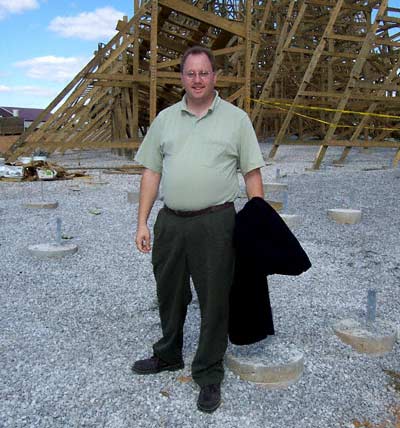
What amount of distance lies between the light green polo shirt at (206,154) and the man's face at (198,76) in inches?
3.3

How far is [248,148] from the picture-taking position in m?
2.21

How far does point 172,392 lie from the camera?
7.89ft

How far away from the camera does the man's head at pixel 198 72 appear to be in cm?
213

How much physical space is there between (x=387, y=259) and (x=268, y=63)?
15812 millimetres

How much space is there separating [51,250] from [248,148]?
2919 mm

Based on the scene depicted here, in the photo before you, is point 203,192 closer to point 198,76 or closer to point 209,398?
point 198,76

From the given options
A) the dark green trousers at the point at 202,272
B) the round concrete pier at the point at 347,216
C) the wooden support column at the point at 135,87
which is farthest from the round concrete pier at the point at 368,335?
the wooden support column at the point at 135,87

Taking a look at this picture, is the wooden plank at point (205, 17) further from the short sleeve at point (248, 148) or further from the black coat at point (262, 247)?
the black coat at point (262, 247)

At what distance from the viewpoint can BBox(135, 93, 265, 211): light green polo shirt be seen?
217 cm

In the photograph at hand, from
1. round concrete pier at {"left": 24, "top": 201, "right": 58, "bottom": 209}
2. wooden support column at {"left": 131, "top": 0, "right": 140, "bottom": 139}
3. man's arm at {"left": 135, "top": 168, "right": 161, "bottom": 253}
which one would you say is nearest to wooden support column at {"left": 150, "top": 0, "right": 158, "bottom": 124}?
wooden support column at {"left": 131, "top": 0, "right": 140, "bottom": 139}

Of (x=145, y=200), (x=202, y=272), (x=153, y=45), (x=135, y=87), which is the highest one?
(x=153, y=45)

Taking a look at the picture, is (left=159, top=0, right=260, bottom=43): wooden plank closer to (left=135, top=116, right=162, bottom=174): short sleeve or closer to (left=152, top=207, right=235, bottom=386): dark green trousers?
(left=135, top=116, right=162, bottom=174): short sleeve

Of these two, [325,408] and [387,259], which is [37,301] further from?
[387,259]

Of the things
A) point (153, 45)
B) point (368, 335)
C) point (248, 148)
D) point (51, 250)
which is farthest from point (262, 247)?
point (153, 45)
